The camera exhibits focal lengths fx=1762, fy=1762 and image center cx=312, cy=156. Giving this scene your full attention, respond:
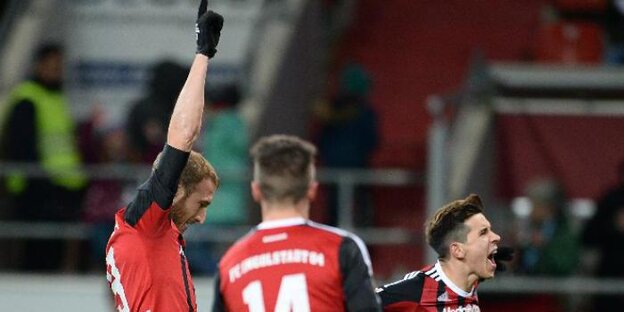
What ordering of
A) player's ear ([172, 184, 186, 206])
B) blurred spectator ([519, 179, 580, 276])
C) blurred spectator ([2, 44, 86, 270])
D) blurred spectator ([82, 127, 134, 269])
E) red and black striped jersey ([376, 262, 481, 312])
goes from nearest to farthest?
player's ear ([172, 184, 186, 206]), red and black striped jersey ([376, 262, 481, 312]), blurred spectator ([519, 179, 580, 276]), blurred spectator ([2, 44, 86, 270]), blurred spectator ([82, 127, 134, 269])

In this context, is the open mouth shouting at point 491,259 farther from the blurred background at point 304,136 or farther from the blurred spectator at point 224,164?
the blurred spectator at point 224,164

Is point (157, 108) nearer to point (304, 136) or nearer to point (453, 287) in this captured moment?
point (304, 136)

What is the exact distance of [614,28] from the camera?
1745 cm

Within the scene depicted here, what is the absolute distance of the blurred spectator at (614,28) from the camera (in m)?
17.2

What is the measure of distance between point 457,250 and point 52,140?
7.23 metres

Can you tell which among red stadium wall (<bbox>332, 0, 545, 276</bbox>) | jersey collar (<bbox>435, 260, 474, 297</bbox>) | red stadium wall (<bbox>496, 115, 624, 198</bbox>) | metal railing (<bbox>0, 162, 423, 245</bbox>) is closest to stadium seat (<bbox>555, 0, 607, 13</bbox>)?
red stadium wall (<bbox>332, 0, 545, 276</bbox>)

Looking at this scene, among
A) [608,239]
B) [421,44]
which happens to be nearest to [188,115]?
[608,239]

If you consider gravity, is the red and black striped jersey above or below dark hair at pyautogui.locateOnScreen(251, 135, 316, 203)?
below

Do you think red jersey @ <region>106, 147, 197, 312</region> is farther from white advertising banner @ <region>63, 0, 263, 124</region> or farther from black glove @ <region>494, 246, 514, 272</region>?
white advertising banner @ <region>63, 0, 263, 124</region>

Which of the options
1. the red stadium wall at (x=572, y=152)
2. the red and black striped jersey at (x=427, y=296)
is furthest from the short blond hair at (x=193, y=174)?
the red stadium wall at (x=572, y=152)

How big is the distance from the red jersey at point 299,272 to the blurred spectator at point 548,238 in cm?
676

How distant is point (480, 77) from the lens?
14367mm

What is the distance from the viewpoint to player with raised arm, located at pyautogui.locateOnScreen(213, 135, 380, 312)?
6.41 m

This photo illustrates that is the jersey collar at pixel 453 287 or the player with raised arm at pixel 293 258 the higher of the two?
the player with raised arm at pixel 293 258
